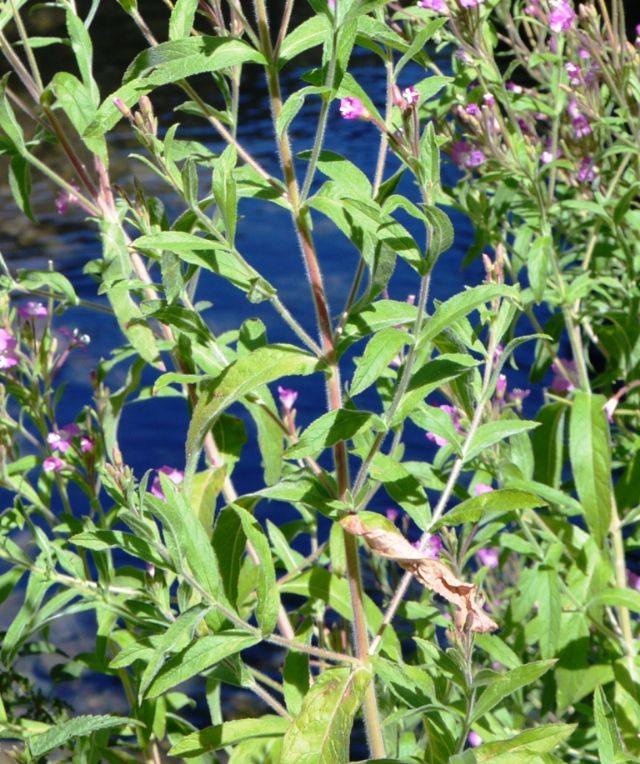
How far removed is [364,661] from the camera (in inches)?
47.7

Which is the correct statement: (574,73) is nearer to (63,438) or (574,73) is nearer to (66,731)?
(63,438)

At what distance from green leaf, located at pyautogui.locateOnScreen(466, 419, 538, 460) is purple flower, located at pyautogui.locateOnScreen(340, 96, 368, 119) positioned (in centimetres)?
41

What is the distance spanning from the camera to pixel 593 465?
6.01ft

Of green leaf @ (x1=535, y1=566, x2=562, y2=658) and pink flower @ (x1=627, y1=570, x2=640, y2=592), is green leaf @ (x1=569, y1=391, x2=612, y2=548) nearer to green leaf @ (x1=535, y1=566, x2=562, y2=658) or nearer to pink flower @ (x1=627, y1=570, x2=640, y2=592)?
green leaf @ (x1=535, y1=566, x2=562, y2=658)

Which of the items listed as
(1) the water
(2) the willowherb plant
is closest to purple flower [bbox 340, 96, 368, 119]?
(2) the willowherb plant

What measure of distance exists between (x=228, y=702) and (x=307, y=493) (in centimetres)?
193

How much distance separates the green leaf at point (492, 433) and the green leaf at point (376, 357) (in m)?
0.22

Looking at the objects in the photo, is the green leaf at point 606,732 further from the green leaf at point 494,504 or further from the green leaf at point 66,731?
the green leaf at point 66,731

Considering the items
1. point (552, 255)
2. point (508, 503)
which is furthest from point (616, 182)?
point (508, 503)


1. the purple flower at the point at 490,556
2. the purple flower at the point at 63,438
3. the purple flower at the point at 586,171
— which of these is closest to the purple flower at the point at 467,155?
the purple flower at the point at 586,171

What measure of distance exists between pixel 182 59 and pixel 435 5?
1.06m

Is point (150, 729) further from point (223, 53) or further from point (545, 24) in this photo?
point (545, 24)

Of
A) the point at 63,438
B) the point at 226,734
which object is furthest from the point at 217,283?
the point at 226,734

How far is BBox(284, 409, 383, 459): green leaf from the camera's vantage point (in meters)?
1.08
